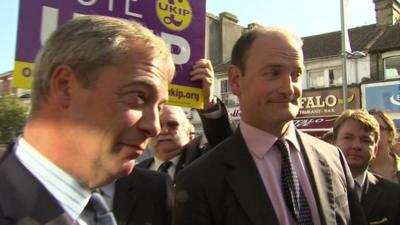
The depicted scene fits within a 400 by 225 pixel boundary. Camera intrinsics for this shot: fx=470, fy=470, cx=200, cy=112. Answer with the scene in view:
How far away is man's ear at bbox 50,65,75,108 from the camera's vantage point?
3.76 ft

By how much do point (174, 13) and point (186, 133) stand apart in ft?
3.86

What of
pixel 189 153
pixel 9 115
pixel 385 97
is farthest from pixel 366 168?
pixel 9 115

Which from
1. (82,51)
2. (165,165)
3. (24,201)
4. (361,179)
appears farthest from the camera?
(165,165)

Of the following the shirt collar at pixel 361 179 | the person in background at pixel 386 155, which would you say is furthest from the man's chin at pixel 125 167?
the person in background at pixel 386 155

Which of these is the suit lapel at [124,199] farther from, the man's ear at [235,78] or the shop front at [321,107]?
the shop front at [321,107]

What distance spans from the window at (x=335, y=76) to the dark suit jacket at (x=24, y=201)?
23337 millimetres

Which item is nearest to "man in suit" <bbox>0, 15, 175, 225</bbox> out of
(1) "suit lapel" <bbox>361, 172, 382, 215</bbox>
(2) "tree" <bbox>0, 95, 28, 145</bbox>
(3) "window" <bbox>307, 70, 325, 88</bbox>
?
(1) "suit lapel" <bbox>361, 172, 382, 215</bbox>

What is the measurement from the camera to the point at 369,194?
2986 millimetres

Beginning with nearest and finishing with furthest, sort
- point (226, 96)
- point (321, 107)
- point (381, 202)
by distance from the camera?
point (381, 202) < point (321, 107) < point (226, 96)

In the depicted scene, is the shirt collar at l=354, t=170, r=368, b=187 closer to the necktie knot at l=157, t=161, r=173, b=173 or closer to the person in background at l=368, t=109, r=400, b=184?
the person in background at l=368, t=109, r=400, b=184

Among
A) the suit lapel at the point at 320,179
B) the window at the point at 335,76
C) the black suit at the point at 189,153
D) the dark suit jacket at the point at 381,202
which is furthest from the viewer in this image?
the window at the point at 335,76

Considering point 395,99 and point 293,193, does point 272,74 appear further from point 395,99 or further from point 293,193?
point 395,99

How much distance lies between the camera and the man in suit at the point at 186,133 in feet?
8.73

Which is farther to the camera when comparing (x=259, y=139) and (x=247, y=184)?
A: (x=259, y=139)
